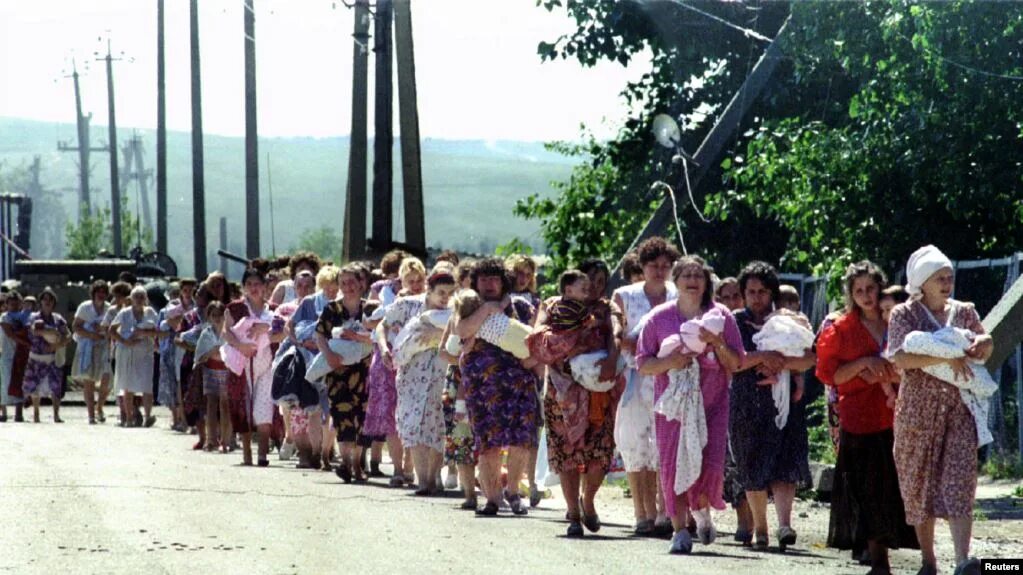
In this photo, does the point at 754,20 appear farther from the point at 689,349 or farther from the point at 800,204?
the point at 689,349

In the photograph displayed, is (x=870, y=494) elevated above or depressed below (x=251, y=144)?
below

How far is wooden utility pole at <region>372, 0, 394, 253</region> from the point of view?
1007 inches

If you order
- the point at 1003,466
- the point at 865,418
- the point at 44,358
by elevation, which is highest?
the point at 865,418

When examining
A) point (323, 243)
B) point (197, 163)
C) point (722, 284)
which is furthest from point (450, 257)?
point (323, 243)

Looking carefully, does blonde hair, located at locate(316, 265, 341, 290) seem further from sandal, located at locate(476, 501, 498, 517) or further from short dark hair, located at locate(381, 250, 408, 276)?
sandal, located at locate(476, 501, 498, 517)

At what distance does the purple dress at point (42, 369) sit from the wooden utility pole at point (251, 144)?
A: 13085 mm

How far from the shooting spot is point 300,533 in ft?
41.1

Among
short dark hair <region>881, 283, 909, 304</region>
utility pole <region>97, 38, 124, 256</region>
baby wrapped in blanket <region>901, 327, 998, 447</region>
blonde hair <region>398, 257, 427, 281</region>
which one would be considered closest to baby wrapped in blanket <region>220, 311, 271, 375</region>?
blonde hair <region>398, 257, 427, 281</region>

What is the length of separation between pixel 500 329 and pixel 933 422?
13.3 feet

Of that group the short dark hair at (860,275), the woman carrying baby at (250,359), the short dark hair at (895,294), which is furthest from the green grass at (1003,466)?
the short dark hair at (860,275)

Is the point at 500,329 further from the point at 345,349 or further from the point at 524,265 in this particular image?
the point at 345,349

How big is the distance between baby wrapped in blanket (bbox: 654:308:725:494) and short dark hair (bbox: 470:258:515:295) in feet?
7.39

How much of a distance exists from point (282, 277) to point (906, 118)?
6.29m

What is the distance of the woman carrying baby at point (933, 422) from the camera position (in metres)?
10.6
